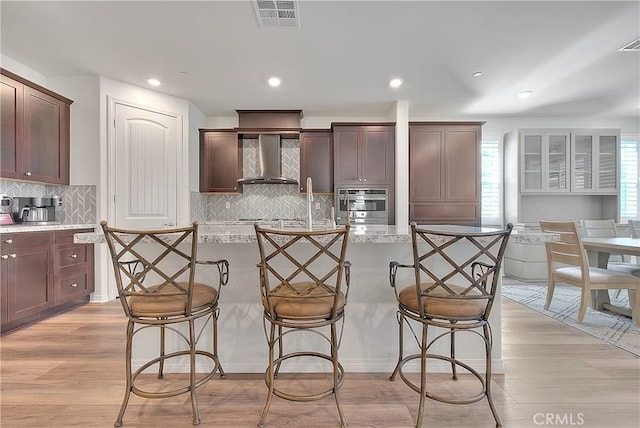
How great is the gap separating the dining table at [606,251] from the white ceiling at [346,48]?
192 cm

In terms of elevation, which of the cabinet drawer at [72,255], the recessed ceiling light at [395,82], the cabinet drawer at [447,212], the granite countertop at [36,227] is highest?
the recessed ceiling light at [395,82]

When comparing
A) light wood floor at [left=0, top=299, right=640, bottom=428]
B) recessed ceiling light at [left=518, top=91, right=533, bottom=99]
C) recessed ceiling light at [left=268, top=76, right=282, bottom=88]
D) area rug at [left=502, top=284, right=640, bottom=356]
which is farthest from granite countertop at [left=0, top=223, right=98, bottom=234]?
recessed ceiling light at [left=518, top=91, right=533, bottom=99]

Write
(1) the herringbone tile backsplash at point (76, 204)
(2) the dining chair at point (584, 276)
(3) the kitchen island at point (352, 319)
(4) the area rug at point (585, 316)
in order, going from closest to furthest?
(3) the kitchen island at point (352, 319) → (4) the area rug at point (585, 316) → (2) the dining chair at point (584, 276) → (1) the herringbone tile backsplash at point (76, 204)

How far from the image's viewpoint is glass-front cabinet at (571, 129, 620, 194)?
16.0 ft

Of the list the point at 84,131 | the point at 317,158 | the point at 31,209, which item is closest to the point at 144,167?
the point at 84,131

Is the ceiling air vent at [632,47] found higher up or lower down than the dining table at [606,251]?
higher up

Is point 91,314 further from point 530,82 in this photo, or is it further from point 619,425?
point 530,82

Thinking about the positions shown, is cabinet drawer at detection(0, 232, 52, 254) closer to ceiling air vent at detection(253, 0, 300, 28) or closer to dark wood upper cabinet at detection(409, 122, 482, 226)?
ceiling air vent at detection(253, 0, 300, 28)

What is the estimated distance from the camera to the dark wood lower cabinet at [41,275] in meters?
2.60

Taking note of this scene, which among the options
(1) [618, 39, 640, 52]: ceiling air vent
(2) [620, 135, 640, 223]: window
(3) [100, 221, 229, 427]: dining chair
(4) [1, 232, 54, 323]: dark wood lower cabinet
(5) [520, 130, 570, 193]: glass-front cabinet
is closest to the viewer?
(3) [100, 221, 229, 427]: dining chair

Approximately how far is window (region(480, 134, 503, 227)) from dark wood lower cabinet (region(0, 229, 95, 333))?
19.3ft

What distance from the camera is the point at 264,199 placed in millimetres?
5105

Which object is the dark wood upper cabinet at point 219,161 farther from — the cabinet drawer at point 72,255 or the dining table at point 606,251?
the dining table at point 606,251

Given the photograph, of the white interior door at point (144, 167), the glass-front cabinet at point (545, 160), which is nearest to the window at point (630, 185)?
the glass-front cabinet at point (545, 160)
